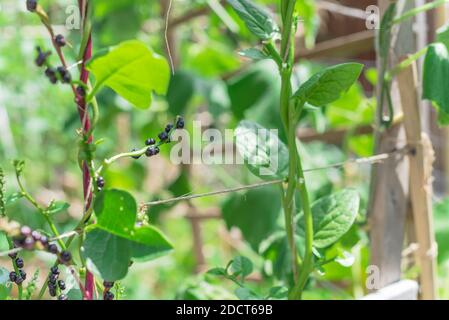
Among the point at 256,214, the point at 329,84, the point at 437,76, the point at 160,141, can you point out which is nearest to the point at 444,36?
the point at 437,76

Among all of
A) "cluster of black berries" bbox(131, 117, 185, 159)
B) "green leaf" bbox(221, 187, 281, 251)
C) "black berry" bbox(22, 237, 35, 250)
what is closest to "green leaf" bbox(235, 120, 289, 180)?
"cluster of black berries" bbox(131, 117, 185, 159)

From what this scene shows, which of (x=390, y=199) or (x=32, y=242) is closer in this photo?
(x=32, y=242)

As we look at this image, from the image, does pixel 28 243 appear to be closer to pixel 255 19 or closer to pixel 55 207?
pixel 55 207

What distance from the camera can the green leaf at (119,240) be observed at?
33 cm

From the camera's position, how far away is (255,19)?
0.47 metres

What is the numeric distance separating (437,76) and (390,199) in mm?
182

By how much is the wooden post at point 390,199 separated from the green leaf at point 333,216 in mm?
150

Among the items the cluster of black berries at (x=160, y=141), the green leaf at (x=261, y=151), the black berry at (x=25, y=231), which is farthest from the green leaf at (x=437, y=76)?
the black berry at (x=25, y=231)

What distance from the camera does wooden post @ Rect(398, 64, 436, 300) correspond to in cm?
68

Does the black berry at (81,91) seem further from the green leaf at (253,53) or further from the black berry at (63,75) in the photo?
the green leaf at (253,53)

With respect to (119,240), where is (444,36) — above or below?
above

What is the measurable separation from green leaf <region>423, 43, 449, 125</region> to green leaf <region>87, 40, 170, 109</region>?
0.31 m
